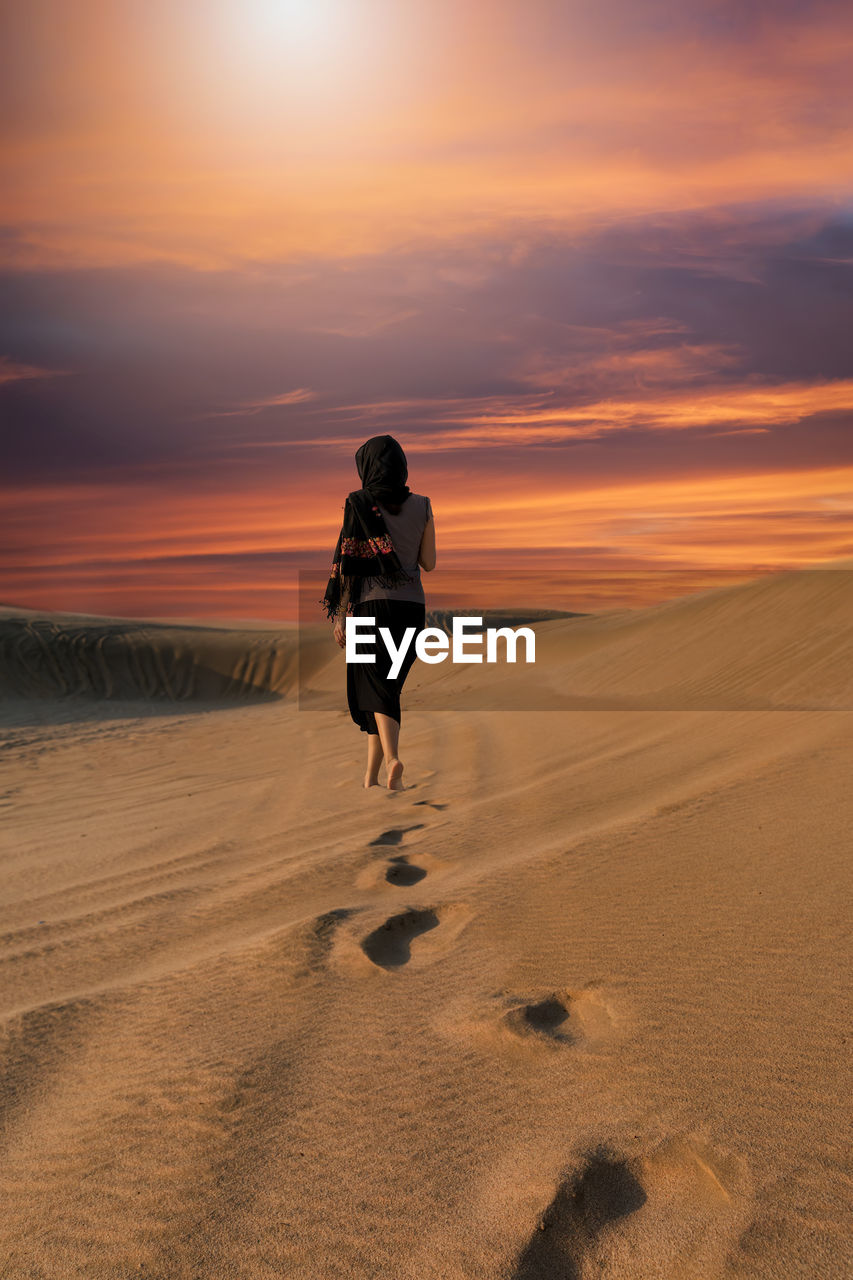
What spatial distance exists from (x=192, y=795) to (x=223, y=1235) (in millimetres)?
5407

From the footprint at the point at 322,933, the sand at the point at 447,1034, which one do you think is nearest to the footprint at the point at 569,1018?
the sand at the point at 447,1034

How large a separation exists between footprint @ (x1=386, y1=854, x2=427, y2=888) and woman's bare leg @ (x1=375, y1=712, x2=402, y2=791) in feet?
5.74

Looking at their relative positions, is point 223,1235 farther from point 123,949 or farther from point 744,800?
point 744,800

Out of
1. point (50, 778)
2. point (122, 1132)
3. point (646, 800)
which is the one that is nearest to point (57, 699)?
point (50, 778)

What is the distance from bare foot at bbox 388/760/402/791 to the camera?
5.41 m

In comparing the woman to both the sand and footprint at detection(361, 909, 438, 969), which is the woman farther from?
footprint at detection(361, 909, 438, 969)

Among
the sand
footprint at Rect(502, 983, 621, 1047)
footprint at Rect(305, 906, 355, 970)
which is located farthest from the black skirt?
footprint at Rect(502, 983, 621, 1047)

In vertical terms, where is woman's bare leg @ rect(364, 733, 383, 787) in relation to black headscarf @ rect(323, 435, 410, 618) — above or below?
below

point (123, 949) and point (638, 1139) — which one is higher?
point (638, 1139)

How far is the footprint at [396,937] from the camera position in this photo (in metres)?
2.53

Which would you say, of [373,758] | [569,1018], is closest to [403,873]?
[569,1018]

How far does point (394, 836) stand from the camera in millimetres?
4164

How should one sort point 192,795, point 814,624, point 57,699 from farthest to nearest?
point 57,699, point 814,624, point 192,795

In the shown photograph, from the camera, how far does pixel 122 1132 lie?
1.72 meters
